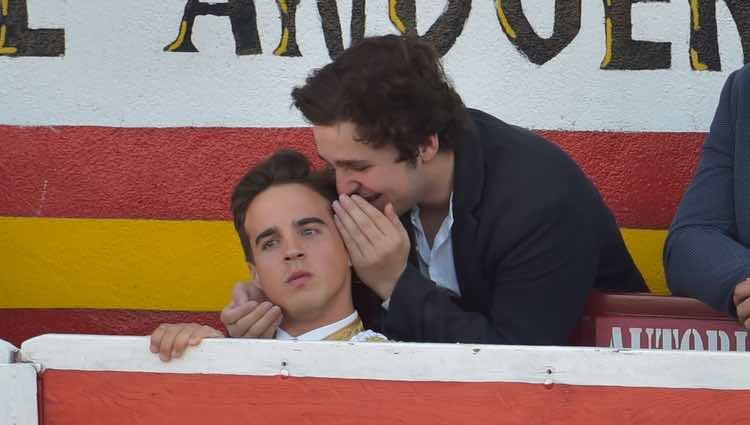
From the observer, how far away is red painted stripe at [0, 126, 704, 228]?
3.38 m

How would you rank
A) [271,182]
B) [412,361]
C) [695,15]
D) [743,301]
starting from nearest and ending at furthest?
[412,361] → [743,301] → [271,182] → [695,15]

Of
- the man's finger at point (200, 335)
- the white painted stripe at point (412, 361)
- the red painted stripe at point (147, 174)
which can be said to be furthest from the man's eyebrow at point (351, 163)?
the red painted stripe at point (147, 174)

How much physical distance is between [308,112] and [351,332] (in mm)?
465

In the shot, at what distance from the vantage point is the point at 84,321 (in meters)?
3.47

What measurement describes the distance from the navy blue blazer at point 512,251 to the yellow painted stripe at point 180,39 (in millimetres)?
1075

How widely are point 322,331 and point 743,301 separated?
0.83 metres

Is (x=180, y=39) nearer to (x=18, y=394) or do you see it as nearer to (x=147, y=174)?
(x=147, y=174)

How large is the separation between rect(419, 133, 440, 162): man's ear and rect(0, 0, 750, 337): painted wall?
796 mm

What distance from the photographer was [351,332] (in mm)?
2555

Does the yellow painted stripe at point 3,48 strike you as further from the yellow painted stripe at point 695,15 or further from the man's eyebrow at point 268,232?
the yellow painted stripe at point 695,15

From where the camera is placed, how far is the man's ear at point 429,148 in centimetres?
259

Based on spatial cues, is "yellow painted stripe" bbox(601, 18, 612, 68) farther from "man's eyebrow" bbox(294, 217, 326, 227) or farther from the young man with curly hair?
"man's eyebrow" bbox(294, 217, 326, 227)

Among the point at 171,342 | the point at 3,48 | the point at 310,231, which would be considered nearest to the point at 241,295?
the point at 310,231

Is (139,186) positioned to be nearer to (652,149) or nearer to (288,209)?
(288,209)
